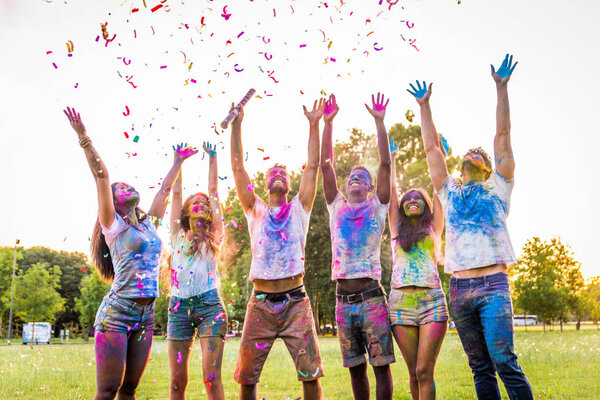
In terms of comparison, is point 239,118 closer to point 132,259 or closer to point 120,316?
point 132,259

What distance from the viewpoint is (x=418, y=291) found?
5.50 m

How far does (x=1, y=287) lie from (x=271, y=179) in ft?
163

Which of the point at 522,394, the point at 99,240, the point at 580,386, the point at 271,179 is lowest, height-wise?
the point at 580,386

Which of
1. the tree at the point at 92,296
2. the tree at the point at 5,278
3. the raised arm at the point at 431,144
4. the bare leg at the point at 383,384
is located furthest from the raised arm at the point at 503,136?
the tree at the point at 92,296

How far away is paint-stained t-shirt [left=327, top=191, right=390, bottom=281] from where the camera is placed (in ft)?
18.1

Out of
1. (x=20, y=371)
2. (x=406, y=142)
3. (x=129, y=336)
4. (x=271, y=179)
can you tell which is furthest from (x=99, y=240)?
(x=406, y=142)

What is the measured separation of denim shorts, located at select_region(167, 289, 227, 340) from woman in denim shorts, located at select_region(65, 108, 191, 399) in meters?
0.41

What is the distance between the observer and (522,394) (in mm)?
4512

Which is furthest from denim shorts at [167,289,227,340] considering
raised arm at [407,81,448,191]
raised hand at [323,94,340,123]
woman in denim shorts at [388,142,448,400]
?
raised arm at [407,81,448,191]

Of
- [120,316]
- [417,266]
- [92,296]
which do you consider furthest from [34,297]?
[417,266]

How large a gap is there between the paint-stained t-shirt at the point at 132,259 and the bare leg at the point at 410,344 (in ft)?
8.61

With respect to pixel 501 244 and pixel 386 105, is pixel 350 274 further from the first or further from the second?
pixel 386 105

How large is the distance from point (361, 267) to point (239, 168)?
174cm

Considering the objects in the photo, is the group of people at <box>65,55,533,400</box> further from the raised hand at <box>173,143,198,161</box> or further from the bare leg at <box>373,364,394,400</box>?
the raised hand at <box>173,143,198,161</box>
